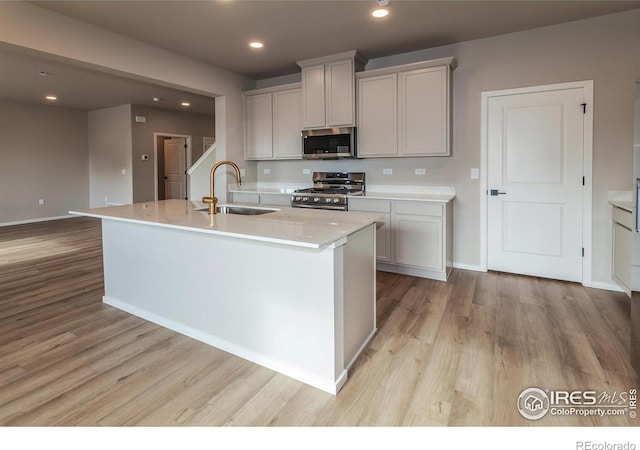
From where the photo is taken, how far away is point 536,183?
3.75 meters

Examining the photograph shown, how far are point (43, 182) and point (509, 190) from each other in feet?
29.3

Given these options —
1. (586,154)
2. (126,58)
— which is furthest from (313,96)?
(586,154)

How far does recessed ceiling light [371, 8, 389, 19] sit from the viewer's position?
3.17m

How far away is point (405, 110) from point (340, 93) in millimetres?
829

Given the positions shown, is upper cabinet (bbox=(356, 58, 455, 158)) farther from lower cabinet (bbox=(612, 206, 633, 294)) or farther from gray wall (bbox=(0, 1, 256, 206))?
gray wall (bbox=(0, 1, 256, 206))

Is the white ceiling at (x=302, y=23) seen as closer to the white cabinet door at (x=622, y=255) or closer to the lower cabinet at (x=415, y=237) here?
the lower cabinet at (x=415, y=237)

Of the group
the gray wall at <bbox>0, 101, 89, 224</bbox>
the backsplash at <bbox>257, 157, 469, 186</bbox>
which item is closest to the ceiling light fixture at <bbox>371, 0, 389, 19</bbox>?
the backsplash at <bbox>257, 157, 469, 186</bbox>

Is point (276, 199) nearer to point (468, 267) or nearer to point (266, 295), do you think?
point (468, 267)

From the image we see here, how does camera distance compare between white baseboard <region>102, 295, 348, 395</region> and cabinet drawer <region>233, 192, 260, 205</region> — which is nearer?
A: white baseboard <region>102, 295, 348, 395</region>

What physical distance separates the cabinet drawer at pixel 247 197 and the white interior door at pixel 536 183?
115 inches

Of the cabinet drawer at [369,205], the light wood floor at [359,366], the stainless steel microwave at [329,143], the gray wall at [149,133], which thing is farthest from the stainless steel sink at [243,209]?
the gray wall at [149,133]

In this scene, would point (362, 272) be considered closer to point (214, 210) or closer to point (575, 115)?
point (214, 210)

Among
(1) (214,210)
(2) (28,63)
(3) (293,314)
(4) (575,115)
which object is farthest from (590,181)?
(2) (28,63)

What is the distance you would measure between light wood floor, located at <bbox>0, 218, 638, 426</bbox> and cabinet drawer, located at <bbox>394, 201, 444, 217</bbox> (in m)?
0.83
